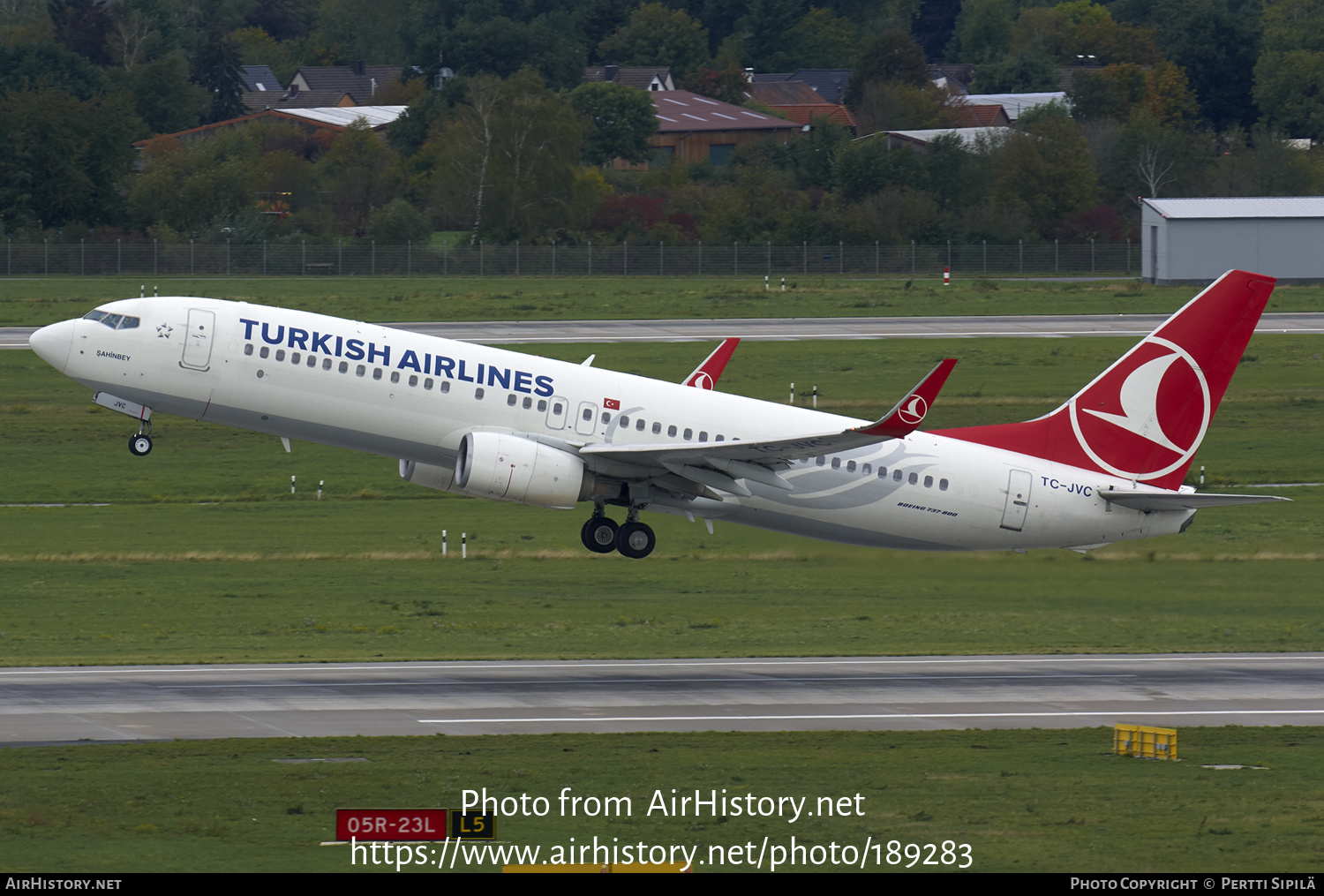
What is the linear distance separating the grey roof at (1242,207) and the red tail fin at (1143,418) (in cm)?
7673

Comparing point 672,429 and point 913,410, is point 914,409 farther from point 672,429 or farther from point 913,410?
point 672,429

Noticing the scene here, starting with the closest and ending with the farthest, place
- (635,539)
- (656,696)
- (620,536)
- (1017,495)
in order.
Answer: (656,696)
(635,539)
(620,536)
(1017,495)

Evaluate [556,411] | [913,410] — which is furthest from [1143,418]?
[556,411]

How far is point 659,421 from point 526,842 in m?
16.5

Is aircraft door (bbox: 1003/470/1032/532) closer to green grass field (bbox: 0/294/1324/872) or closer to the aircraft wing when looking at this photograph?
green grass field (bbox: 0/294/1324/872)

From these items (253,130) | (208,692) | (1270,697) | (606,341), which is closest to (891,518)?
(1270,697)

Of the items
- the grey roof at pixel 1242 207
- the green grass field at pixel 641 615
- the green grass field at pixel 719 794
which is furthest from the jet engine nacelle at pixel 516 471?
the grey roof at pixel 1242 207

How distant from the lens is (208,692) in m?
42.5

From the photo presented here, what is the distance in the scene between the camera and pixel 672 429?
146ft

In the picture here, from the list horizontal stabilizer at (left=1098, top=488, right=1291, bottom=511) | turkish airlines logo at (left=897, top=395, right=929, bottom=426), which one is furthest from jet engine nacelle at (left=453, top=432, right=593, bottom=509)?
horizontal stabilizer at (left=1098, top=488, right=1291, bottom=511)

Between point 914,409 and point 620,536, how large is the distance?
10.2 metres

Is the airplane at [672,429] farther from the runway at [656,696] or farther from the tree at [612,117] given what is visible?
the tree at [612,117]

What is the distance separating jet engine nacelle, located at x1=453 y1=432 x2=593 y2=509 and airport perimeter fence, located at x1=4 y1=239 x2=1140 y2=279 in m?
91.8

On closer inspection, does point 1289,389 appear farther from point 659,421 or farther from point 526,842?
point 526,842
